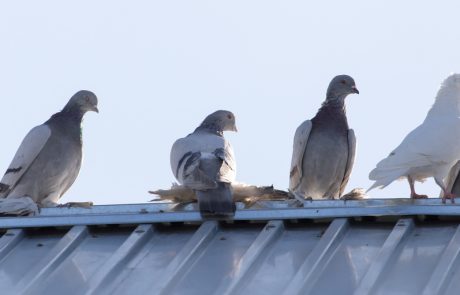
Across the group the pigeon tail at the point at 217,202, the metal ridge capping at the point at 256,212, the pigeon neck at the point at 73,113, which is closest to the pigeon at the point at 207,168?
the pigeon tail at the point at 217,202

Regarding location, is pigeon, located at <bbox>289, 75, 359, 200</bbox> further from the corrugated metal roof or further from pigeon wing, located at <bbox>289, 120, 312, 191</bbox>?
the corrugated metal roof

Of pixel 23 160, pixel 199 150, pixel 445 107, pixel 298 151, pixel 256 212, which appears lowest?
pixel 256 212

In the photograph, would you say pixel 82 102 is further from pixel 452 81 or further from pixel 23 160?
pixel 452 81

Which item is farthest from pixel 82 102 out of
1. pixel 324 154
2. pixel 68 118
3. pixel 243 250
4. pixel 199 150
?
pixel 243 250

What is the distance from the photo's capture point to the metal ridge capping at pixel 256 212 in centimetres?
1000

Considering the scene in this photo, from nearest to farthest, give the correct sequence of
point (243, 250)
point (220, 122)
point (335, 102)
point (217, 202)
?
point (243, 250) → point (217, 202) → point (220, 122) → point (335, 102)

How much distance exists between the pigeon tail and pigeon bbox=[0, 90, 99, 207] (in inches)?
204

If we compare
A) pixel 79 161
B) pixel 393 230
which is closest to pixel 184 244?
pixel 393 230

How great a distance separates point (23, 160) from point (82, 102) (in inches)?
61.1

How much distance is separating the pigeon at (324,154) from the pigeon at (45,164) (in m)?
2.98

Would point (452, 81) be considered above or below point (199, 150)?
above

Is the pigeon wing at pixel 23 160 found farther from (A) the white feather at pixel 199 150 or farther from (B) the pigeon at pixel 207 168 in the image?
(A) the white feather at pixel 199 150

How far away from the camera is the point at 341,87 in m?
17.1

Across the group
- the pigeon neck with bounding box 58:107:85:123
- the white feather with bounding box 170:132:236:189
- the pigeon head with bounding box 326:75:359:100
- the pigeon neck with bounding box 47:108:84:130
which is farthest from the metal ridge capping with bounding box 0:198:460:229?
the pigeon head with bounding box 326:75:359:100
